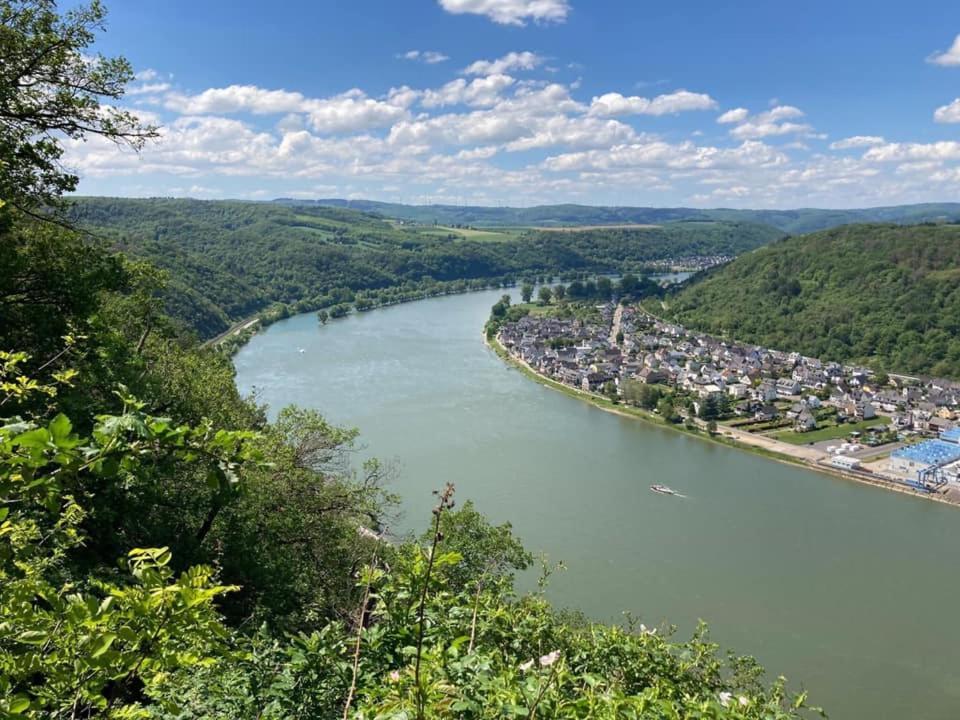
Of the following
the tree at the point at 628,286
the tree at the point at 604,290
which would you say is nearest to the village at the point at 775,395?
the tree at the point at 604,290

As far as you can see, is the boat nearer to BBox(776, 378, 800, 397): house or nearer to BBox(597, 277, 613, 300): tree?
BBox(776, 378, 800, 397): house

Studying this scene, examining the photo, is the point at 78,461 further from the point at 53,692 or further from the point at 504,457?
the point at 504,457

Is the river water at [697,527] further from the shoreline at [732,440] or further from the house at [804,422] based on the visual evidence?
the house at [804,422]

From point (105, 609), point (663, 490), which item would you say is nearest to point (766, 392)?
point (663, 490)

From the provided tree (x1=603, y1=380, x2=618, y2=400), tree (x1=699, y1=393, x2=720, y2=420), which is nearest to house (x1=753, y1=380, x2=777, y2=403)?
tree (x1=699, y1=393, x2=720, y2=420)

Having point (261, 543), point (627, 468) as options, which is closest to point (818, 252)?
point (627, 468)

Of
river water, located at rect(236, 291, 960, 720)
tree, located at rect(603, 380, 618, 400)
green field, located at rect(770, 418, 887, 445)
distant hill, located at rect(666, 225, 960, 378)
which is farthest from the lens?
distant hill, located at rect(666, 225, 960, 378)
